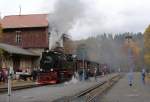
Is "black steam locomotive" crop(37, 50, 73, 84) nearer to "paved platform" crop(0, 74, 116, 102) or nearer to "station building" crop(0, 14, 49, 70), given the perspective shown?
"paved platform" crop(0, 74, 116, 102)

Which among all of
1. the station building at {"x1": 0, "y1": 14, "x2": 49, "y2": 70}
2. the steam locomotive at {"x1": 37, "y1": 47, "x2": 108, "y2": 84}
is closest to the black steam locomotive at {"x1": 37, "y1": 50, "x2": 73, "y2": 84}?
the steam locomotive at {"x1": 37, "y1": 47, "x2": 108, "y2": 84}

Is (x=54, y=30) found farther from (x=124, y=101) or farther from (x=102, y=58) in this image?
(x=102, y=58)

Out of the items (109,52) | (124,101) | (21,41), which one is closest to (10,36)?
(21,41)

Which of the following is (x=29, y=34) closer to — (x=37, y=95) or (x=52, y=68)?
(x=52, y=68)

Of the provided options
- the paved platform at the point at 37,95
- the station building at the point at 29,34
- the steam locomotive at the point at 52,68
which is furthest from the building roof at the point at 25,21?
the paved platform at the point at 37,95

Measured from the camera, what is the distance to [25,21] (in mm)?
73750

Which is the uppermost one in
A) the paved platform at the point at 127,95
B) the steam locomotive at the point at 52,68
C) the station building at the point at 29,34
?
the station building at the point at 29,34

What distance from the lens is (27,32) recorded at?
71188 millimetres

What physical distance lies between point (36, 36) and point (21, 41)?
2.79m

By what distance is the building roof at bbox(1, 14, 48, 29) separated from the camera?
71.2m

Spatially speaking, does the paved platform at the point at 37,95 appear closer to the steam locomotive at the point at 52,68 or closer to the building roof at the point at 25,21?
the steam locomotive at the point at 52,68

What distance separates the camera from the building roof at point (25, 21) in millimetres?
71188


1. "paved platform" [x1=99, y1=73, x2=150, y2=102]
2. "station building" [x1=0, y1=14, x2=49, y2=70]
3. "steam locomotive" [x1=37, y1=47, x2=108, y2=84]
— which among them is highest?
"station building" [x1=0, y1=14, x2=49, y2=70]

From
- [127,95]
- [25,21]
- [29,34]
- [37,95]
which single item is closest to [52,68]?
[37,95]
